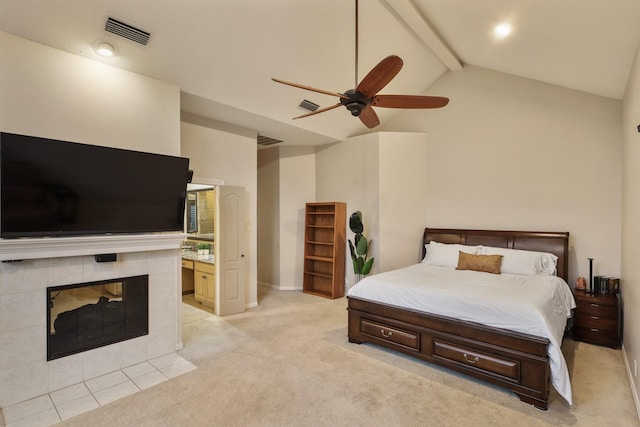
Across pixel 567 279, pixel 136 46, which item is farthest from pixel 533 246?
pixel 136 46

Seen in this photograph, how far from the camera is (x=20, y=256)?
8.52ft

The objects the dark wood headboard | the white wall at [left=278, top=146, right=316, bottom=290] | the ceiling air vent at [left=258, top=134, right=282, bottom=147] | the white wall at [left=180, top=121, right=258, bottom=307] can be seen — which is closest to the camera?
the dark wood headboard

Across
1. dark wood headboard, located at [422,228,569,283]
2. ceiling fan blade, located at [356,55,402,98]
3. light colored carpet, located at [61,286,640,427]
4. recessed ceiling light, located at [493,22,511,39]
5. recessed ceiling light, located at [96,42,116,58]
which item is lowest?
light colored carpet, located at [61,286,640,427]

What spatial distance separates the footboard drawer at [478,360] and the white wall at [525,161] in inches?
99.4

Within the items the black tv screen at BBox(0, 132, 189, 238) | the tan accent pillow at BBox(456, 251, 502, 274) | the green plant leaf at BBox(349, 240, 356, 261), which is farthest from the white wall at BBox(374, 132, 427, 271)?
the black tv screen at BBox(0, 132, 189, 238)

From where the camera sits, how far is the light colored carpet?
2.45 meters

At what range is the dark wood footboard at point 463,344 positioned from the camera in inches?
104

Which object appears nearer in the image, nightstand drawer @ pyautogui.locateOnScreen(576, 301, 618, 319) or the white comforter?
the white comforter

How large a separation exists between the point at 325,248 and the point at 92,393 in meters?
4.29

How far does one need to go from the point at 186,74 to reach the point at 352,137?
3439mm

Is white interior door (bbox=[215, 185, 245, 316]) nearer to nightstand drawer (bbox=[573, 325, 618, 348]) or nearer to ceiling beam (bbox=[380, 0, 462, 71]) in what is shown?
ceiling beam (bbox=[380, 0, 462, 71])

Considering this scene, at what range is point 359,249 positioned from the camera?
571cm

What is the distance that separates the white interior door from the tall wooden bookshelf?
173cm

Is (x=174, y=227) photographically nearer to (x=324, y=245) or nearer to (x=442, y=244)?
(x=324, y=245)
